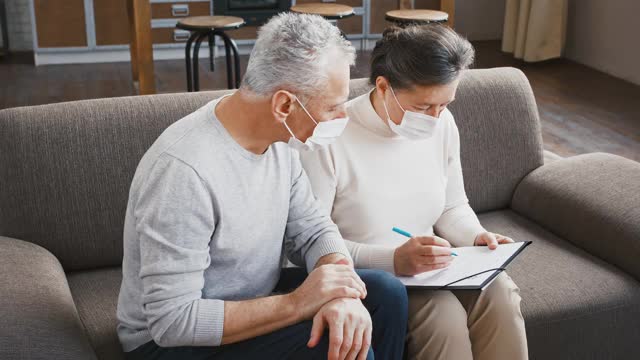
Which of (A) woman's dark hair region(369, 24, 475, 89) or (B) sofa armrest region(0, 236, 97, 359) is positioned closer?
(B) sofa armrest region(0, 236, 97, 359)

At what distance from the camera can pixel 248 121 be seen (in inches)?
61.6

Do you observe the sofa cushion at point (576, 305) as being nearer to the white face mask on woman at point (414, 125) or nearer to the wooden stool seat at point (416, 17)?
the white face mask on woman at point (414, 125)

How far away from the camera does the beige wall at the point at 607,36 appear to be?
560cm

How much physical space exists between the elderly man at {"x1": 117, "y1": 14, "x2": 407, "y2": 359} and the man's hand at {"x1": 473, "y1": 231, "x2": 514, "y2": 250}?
1.25 ft

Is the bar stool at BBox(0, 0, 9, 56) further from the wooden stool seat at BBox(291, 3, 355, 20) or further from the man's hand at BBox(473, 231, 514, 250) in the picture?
the man's hand at BBox(473, 231, 514, 250)

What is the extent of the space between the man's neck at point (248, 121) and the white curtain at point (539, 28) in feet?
15.9

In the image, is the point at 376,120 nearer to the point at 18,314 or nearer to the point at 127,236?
the point at 127,236

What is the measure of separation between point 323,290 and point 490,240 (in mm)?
591

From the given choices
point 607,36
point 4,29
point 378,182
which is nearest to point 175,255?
point 378,182

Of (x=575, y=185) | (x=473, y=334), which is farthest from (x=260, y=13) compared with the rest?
(x=473, y=334)

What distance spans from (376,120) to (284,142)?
1.45ft

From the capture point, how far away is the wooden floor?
456cm

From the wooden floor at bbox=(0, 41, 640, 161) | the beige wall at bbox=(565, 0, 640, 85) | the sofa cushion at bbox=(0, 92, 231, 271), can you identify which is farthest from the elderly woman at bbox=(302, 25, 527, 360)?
the beige wall at bbox=(565, 0, 640, 85)

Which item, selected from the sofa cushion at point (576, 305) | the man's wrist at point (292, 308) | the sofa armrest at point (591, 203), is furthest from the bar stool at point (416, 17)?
the man's wrist at point (292, 308)
